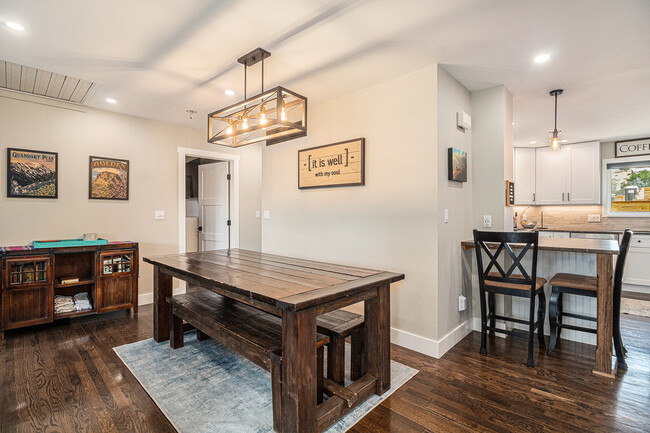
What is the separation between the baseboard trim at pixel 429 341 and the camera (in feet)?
8.50

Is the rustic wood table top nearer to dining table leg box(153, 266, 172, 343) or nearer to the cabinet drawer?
dining table leg box(153, 266, 172, 343)

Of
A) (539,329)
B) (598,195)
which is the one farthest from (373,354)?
(598,195)

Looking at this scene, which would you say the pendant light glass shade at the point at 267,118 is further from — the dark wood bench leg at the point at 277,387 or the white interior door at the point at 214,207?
the white interior door at the point at 214,207

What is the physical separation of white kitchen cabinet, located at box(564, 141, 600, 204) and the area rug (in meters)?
4.90

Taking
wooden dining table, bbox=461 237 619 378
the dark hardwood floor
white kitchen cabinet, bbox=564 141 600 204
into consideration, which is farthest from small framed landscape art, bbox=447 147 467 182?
white kitchen cabinet, bbox=564 141 600 204

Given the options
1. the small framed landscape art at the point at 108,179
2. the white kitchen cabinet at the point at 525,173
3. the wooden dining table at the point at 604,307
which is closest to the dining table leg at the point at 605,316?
the wooden dining table at the point at 604,307

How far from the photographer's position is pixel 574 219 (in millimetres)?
5582

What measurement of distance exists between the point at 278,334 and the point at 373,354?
630 mm

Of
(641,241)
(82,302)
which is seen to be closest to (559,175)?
(641,241)

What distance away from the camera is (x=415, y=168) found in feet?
8.83

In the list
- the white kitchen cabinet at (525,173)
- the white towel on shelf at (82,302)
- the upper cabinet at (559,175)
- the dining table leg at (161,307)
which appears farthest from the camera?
the white kitchen cabinet at (525,173)

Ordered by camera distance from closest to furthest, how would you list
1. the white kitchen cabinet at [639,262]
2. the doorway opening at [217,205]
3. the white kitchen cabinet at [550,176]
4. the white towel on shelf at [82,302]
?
the white towel on shelf at [82,302]
the white kitchen cabinet at [639,262]
the doorway opening at [217,205]
the white kitchen cabinet at [550,176]

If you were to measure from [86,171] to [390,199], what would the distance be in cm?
346

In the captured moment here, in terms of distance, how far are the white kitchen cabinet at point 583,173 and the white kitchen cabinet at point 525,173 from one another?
505 mm
